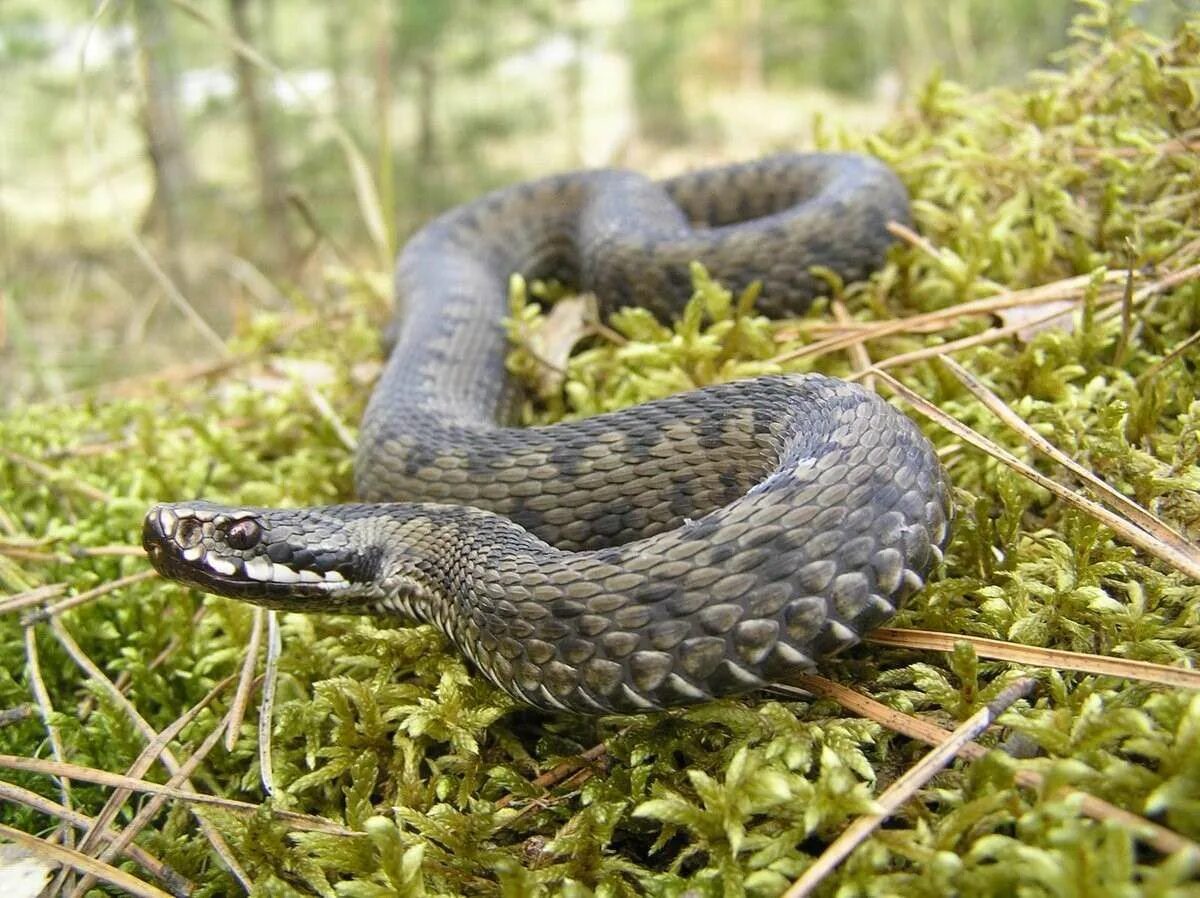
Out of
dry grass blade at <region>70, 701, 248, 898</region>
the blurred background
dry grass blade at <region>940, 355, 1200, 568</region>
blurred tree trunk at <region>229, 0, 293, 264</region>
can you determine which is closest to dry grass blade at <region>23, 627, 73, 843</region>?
dry grass blade at <region>70, 701, 248, 898</region>

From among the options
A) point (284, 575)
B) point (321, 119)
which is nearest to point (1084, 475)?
point (284, 575)

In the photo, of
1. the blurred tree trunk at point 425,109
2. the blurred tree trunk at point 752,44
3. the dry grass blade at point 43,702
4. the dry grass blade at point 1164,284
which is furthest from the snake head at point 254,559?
the blurred tree trunk at point 752,44

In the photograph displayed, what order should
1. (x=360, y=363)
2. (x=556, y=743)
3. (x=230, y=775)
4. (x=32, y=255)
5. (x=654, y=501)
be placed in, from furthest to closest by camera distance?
(x=32, y=255)
(x=360, y=363)
(x=654, y=501)
(x=230, y=775)
(x=556, y=743)

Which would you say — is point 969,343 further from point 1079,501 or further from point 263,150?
point 263,150

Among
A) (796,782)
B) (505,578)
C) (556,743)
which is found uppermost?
(505,578)

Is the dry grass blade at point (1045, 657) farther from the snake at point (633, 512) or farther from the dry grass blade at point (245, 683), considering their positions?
the dry grass blade at point (245, 683)

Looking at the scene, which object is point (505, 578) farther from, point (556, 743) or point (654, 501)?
point (654, 501)

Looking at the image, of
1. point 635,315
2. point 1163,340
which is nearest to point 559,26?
point 635,315
